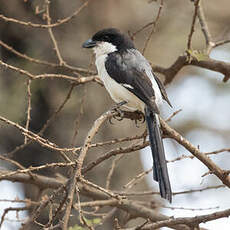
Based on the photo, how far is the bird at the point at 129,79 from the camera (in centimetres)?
338

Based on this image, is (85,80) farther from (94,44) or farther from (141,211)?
(141,211)

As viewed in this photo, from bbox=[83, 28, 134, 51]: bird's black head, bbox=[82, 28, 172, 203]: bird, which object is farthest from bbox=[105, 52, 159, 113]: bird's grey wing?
bbox=[83, 28, 134, 51]: bird's black head

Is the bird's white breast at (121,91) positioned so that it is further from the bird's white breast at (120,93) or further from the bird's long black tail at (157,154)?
the bird's long black tail at (157,154)

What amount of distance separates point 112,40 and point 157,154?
1.30 m

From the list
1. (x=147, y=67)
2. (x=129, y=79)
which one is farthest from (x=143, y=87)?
(x=147, y=67)

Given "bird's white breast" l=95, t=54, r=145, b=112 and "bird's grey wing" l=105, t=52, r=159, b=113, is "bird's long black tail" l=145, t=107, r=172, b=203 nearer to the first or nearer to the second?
"bird's grey wing" l=105, t=52, r=159, b=113

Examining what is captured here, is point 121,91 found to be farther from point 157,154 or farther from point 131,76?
point 157,154

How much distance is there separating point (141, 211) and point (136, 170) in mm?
2162

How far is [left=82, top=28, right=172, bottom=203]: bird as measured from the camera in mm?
3375

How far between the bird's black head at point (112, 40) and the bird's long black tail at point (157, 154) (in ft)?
2.73

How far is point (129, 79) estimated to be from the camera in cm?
376

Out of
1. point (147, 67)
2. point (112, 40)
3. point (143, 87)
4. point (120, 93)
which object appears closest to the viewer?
point (143, 87)

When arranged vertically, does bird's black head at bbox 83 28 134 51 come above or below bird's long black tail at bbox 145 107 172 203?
above

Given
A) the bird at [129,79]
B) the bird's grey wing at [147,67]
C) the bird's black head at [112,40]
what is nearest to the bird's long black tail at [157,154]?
the bird at [129,79]
